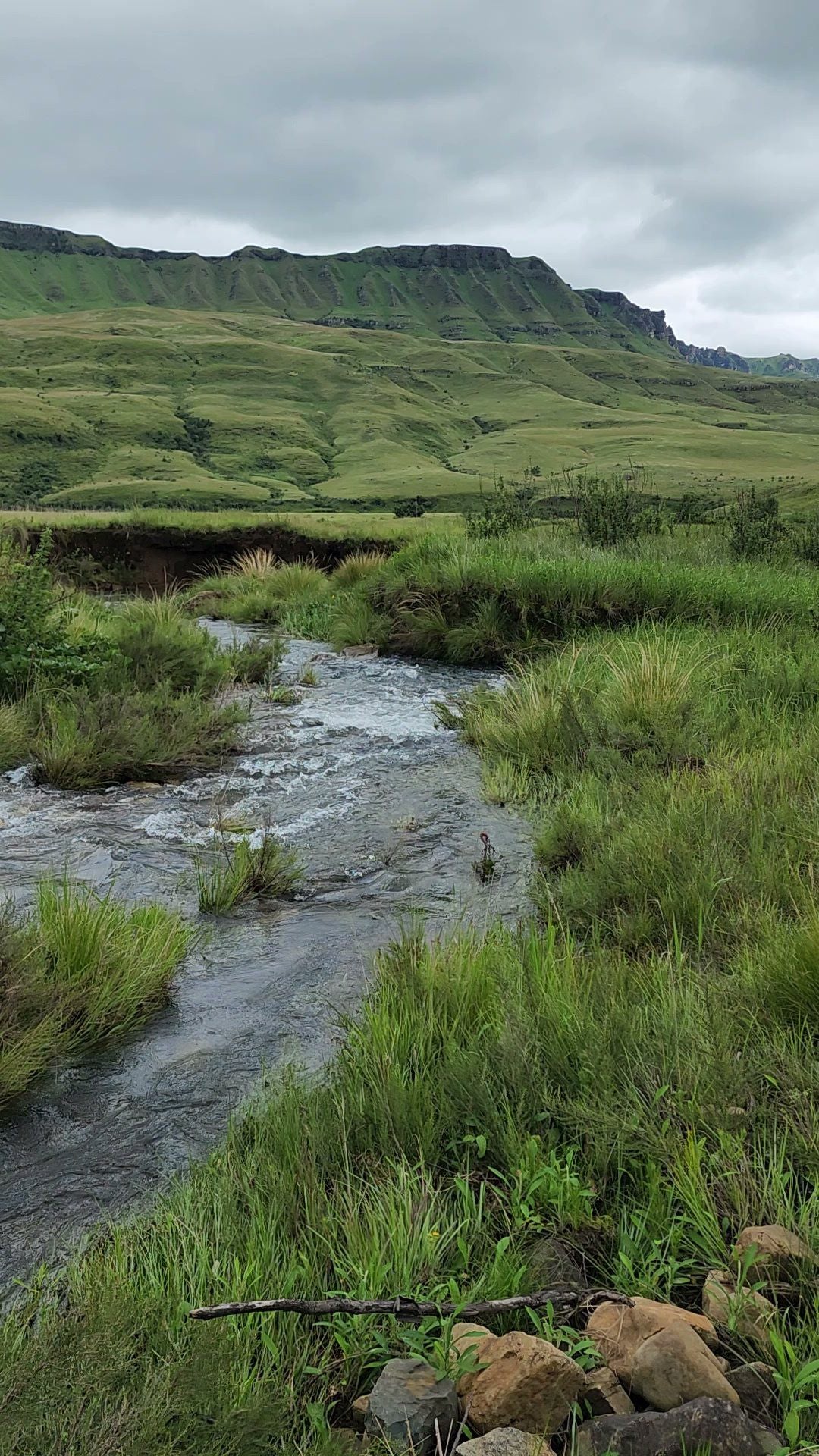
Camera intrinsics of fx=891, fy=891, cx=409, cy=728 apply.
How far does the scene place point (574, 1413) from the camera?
5.27ft

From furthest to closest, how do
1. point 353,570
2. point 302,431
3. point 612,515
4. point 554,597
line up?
point 302,431 < point 353,570 < point 612,515 < point 554,597

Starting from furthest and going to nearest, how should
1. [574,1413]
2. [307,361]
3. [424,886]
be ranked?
[307,361], [424,886], [574,1413]

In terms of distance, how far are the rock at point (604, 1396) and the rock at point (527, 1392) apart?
3cm

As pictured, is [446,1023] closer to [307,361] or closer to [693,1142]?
[693,1142]

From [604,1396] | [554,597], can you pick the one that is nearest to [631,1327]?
[604,1396]

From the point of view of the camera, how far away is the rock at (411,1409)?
63.2 inches

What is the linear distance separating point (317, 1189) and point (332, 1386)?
494mm

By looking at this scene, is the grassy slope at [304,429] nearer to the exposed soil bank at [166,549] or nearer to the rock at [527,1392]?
the exposed soil bank at [166,549]

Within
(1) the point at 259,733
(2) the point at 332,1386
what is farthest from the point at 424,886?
(1) the point at 259,733

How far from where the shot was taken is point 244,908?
189 inches

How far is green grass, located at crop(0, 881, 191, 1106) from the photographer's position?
124 inches

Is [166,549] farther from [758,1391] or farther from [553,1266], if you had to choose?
[758,1391]

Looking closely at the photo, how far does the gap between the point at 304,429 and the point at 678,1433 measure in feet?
498

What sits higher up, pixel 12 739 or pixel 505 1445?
pixel 505 1445
